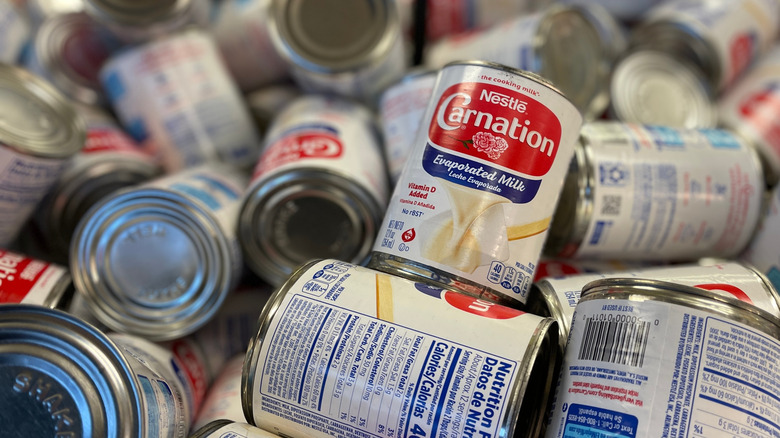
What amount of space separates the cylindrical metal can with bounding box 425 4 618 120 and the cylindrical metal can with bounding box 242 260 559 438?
855mm

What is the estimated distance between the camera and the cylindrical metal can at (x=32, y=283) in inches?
49.5

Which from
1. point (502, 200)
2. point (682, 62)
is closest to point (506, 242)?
point (502, 200)

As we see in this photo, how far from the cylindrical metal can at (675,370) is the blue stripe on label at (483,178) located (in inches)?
10.0

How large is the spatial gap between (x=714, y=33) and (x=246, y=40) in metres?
1.46

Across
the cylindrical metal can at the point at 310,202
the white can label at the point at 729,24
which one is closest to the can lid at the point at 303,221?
the cylindrical metal can at the point at 310,202

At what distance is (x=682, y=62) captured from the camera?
6.61ft

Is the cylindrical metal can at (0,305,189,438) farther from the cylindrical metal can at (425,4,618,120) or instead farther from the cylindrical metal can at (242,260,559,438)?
the cylindrical metal can at (425,4,618,120)

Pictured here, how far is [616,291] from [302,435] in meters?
0.56

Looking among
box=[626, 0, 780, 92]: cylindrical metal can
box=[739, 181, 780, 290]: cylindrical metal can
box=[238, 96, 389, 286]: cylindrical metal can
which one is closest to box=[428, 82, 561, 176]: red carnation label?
box=[238, 96, 389, 286]: cylindrical metal can

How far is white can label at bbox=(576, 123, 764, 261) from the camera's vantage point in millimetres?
1357

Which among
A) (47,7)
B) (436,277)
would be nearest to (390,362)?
(436,277)

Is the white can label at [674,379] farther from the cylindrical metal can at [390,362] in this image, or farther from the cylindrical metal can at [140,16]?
the cylindrical metal can at [140,16]

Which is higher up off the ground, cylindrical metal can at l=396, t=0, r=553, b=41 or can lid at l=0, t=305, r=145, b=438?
cylindrical metal can at l=396, t=0, r=553, b=41

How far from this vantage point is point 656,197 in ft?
4.50
